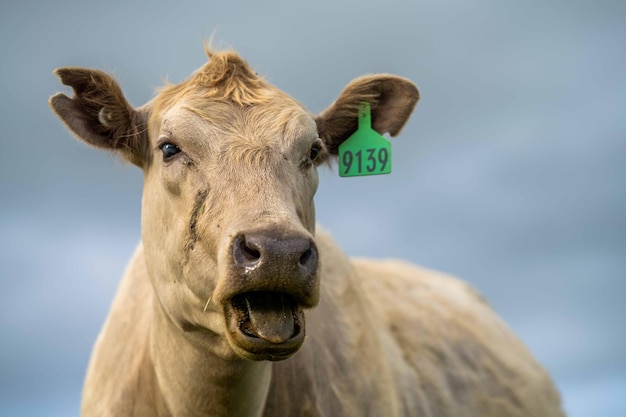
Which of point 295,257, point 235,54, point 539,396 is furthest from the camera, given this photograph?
point 539,396

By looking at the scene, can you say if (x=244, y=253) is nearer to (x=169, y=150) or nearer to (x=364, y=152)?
(x=169, y=150)

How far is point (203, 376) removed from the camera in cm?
449

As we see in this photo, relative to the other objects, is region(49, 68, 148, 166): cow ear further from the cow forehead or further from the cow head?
the cow forehead

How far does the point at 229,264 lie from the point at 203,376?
102 cm

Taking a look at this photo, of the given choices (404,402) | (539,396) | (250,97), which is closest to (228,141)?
(250,97)

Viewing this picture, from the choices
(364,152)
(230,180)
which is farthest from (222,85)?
(364,152)

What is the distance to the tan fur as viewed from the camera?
3.88 m

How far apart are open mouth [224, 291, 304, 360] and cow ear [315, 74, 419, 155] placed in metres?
1.65

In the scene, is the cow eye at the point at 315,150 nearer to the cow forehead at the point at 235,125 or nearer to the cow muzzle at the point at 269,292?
the cow forehead at the point at 235,125

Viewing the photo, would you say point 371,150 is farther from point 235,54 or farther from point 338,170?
point 235,54

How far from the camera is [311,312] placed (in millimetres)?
5586

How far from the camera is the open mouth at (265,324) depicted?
147 inches

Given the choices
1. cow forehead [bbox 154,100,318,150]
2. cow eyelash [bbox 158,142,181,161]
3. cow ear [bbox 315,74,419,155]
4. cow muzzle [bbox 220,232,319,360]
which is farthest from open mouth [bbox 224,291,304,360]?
cow ear [bbox 315,74,419,155]

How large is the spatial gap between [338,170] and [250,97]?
0.91 meters
